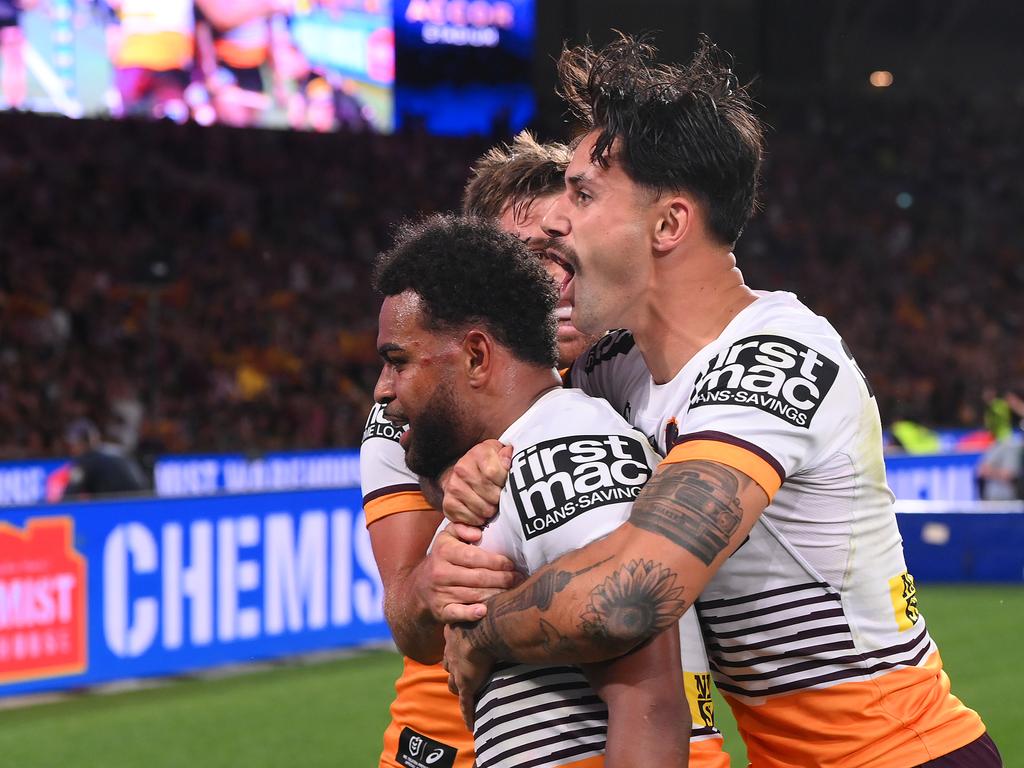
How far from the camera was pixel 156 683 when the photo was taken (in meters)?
8.25

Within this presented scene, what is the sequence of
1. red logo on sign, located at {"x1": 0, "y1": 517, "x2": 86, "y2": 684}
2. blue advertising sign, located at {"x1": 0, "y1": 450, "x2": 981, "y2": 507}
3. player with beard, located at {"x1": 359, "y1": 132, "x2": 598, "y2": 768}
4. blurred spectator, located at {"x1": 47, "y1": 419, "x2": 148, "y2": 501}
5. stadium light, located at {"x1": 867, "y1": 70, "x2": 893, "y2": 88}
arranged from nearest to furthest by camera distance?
player with beard, located at {"x1": 359, "y1": 132, "x2": 598, "y2": 768} → red logo on sign, located at {"x1": 0, "y1": 517, "x2": 86, "y2": 684} → blurred spectator, located at {"x1": 47, "y1": 419, "x2": 148, "y2": 501} → blue advertising sign, located at {"x1": 0, "y1": 450, "x2": 981, "y2": 507} → stadium light, located at {"x1": 867, "y1": 70, "x2": 893, "y2": 88}

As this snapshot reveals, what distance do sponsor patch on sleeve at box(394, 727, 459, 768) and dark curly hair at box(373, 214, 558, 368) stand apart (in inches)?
38.9

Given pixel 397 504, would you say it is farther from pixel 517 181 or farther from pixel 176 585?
pixel 176 585

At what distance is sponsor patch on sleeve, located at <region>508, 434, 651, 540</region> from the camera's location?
6.88ft

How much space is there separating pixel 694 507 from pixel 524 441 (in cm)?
32

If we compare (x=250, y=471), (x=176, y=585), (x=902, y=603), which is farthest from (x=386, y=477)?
(x=250, y=471)

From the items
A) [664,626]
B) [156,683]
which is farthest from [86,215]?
[664,626]

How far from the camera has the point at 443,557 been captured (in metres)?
2.24

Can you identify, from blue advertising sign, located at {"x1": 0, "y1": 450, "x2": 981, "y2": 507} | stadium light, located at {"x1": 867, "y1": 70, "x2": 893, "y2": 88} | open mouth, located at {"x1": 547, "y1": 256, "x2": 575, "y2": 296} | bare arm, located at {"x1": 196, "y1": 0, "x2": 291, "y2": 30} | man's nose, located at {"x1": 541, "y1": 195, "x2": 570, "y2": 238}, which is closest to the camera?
man's nose, located at {"x1": 541, "y1": 195, "x2": 570, "y2": 238}

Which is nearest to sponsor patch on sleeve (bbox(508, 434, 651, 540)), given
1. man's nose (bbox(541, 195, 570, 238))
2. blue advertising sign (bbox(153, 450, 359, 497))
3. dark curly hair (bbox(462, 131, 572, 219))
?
man's nose (bbox(541, 195, 570, 238))

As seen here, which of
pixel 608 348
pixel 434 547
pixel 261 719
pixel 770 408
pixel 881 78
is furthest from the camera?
pixel 881 78

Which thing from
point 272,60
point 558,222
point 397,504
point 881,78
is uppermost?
point 558,222

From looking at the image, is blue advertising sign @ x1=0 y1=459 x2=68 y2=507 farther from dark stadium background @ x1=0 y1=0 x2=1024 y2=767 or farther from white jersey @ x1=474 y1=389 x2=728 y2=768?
white jersey @ x1=474 y1=389 x2=728 y2=768

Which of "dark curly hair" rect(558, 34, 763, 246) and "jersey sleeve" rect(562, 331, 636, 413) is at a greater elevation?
"dark curly hair" rect(558, 34, 763, 246)
